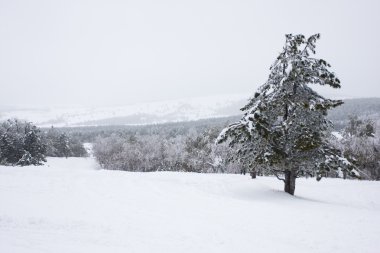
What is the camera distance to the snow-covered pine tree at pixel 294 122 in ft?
56.3

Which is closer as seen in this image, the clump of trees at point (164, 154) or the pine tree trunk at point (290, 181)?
the pine tree trunk at point (290, 181)

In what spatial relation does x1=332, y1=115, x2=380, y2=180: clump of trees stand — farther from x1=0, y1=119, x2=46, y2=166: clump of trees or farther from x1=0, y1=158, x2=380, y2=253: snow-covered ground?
x1=0, y1=119, x2=46, y2=166: clump of trees

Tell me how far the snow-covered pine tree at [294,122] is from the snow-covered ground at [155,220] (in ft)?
7.74

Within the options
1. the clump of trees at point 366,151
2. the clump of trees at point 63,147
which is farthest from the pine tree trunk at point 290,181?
the clump of trees at point 63,147

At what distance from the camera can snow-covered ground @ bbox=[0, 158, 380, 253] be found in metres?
9.12

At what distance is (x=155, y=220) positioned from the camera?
11.2 metres

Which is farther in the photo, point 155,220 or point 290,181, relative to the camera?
point 290,181

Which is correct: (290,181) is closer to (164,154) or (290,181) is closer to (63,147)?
(164,154)

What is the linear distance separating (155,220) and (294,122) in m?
10.5

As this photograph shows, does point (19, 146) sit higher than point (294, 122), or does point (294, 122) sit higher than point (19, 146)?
point (294, 122)

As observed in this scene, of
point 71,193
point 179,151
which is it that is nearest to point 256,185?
point 71,193

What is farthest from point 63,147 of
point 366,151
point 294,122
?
point 294,122

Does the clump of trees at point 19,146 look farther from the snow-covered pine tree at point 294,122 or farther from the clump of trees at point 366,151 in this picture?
the clump of trees at point 366,151

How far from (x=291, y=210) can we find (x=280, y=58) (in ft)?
29.6
